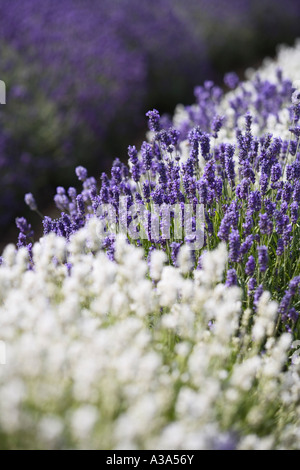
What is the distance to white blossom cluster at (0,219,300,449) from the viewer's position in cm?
122

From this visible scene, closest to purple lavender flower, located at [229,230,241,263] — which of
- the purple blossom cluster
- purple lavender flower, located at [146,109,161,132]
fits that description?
the purple blossom cluster

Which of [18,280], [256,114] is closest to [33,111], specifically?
[256,114]

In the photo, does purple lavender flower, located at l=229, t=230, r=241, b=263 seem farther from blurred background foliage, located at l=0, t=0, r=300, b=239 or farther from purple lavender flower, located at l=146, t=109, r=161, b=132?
blurred background foliage, located at l=0, t=0, r=300, b=239

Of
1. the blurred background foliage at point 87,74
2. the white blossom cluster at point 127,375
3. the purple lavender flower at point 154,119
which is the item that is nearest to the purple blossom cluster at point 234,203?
the purple lavender flower at point 154,119

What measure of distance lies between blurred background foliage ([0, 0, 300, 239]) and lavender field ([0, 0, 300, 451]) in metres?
0.03

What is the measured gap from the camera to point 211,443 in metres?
1.33

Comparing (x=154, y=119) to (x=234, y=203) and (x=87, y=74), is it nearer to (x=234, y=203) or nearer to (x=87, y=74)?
(x=234, y=203)

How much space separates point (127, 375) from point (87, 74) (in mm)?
5539

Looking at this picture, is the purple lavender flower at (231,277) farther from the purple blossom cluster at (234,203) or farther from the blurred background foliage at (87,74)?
the blurred background foliage at (87,74)

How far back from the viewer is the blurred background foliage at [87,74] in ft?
16.6

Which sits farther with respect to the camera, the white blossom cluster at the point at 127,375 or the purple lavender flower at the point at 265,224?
the purple lavender flower at the point at 265,224

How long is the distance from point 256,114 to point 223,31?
5.60 meters

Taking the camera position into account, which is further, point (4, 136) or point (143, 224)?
point (4, 136)
